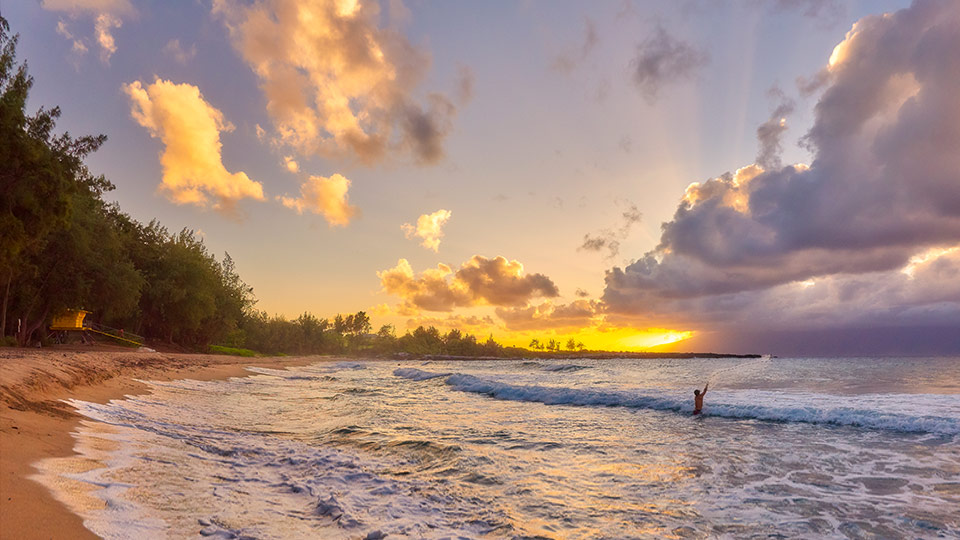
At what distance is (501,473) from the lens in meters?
10.2

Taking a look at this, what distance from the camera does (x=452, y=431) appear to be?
50.4 ft

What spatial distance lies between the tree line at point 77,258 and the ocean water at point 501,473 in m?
15.6

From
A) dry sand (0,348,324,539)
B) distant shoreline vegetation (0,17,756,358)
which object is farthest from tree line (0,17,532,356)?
dry sand (0,348,324,539)

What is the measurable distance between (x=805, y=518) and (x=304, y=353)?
14779 cm

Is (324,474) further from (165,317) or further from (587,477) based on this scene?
(165,317)

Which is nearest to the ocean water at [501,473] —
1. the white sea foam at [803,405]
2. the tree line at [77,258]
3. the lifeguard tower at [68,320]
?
the white sea foam at [803,405]

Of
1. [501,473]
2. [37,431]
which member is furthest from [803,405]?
[37,431]

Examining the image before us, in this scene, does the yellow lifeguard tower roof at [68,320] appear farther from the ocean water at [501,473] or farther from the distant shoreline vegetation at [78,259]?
the ocean water at [501,473]

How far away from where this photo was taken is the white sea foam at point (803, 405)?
17.7 meters

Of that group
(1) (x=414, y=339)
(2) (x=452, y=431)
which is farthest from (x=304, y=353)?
(2) (x=452, y=431)

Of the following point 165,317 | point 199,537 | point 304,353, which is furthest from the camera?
point 304,353

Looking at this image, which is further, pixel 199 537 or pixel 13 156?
pixel 13 156

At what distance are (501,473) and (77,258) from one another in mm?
42702

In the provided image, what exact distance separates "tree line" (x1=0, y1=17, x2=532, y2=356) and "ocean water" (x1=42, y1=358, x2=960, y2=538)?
15550mm
